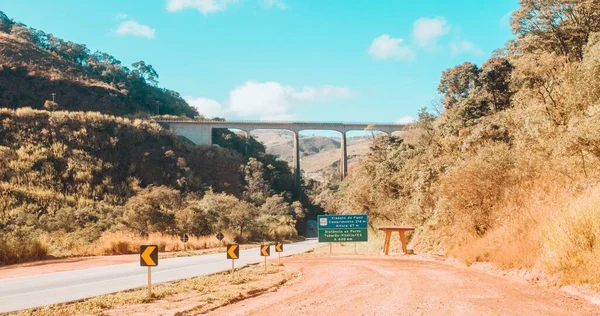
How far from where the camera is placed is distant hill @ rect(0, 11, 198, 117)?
81.4 m

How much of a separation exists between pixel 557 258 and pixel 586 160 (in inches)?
204

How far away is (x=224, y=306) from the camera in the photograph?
9.31 meters

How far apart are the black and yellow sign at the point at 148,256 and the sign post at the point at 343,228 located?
66.7ft

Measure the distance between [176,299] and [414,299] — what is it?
515cm

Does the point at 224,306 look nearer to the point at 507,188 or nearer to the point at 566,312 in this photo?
the point at 566,312

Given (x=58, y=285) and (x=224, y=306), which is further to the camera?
(x=58, y=285)

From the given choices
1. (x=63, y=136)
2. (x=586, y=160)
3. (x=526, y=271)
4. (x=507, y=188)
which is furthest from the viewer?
(x=63, y=136)

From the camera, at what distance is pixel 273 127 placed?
325ft

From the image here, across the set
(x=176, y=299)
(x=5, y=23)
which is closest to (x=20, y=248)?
(x=176, y=299)

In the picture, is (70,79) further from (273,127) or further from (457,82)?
(457,82)

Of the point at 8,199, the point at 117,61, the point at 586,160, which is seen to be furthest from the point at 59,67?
the point at 586,160

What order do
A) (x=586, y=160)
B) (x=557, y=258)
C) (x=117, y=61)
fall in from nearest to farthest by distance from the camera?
(x=557, y=258) < (x=586, y=160) < (x=117, y=61)

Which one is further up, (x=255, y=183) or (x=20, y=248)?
(x=255, y=183)

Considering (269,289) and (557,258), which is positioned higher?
(557,258)
